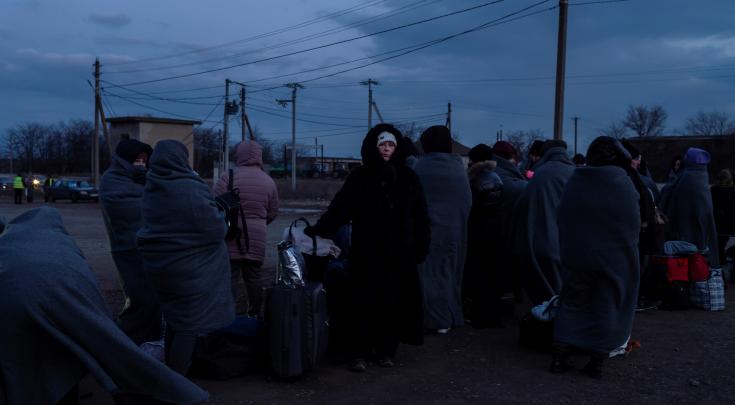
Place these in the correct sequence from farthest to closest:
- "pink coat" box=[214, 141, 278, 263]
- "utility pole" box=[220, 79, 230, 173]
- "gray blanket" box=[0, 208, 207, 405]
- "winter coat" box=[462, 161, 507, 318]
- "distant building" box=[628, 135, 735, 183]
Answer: "distant building" box=[628, 135, 735, 183]
"utility pole" box=[220, 79, 230, 173]
"winter coat" box=[462, 161, 507, 318]
"pink coat" box=[214, 141, 278, 263]
"gray blanket" box=[0, 208, 207, 405]

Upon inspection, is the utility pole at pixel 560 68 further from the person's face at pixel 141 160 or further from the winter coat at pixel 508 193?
the person's face at pixel 141 160

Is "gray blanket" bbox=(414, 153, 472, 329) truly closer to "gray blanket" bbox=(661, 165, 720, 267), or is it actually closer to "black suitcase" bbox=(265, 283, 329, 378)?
"black suitcase" bbox=(265, 283, 329, 378)

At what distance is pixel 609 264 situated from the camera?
5.68 metres

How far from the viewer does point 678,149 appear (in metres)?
57.4

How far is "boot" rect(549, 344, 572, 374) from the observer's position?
5.86 metres

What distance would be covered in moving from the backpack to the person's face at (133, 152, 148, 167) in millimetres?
731

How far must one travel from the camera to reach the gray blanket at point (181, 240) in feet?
16.7

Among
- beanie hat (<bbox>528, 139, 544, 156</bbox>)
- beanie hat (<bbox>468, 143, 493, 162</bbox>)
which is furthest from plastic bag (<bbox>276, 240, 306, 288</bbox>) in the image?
beanie hat (<bbox>528, 139, 544, 156</bbox>)

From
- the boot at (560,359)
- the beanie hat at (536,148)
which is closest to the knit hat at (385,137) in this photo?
the boot at (560,359)

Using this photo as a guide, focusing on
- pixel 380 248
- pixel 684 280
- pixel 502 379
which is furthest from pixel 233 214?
pixel 684 280

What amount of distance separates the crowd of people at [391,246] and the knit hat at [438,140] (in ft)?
0.05

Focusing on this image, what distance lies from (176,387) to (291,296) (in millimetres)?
2536

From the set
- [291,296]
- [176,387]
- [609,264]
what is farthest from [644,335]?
[176,387]

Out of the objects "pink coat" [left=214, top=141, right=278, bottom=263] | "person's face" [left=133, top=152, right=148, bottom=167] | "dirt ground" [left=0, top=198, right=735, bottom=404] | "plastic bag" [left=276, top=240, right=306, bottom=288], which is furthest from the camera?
"pink coat" [left=214, top=141, right=278, bottom=263]
